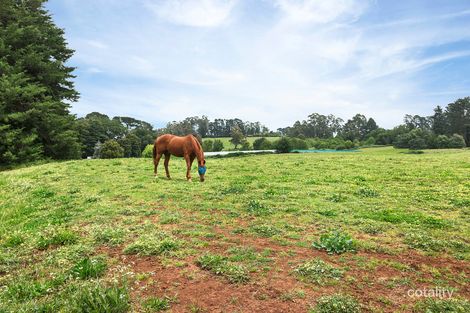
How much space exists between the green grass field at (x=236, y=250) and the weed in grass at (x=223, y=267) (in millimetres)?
28

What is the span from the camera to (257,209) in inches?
405

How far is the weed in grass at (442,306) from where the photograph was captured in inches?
179

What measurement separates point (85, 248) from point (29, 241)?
6.83 ft

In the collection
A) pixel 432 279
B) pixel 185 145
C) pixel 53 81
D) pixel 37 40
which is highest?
pixel 37 40

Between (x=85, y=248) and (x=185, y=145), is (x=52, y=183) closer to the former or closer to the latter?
(x=185, y=145)

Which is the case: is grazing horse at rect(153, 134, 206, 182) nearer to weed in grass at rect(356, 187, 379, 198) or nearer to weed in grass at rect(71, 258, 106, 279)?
weed in grass at rect(356, 187, 379, 198)

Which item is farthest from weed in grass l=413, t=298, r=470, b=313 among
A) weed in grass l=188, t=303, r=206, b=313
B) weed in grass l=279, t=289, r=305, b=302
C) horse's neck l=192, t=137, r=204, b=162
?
horse's neck l=192, t=137, r=204, b=162

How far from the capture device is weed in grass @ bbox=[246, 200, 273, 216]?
9.95 metres

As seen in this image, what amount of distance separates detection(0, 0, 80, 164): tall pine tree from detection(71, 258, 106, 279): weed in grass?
2973cm

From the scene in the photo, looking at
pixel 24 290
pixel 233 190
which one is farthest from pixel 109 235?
pixel 233 190

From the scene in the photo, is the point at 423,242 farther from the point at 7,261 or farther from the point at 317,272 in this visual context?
the point at 7,261

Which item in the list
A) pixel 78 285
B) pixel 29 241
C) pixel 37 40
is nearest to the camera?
pixel 78 285

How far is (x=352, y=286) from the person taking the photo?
5316mm

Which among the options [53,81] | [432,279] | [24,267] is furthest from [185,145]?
[53,81]
